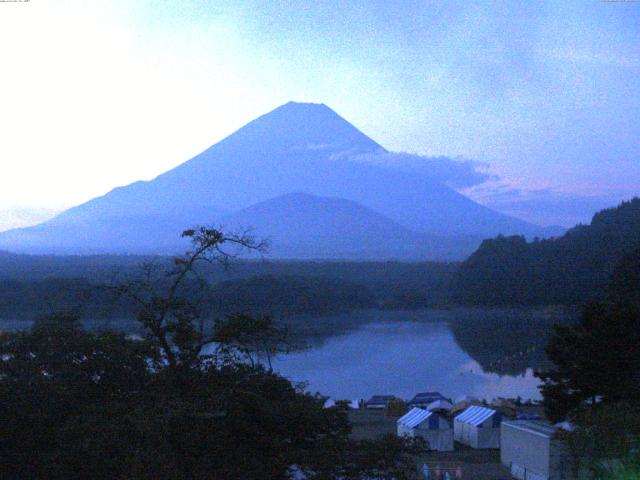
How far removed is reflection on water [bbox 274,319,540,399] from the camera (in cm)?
1405

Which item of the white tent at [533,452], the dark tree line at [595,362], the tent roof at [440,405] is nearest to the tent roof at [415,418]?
the white tent at [533,452]

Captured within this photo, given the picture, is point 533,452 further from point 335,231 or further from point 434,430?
point 335,231

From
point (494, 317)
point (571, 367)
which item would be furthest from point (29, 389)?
point (494, 317)

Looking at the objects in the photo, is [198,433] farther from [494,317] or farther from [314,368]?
[494,317]

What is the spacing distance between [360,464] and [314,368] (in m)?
12.3

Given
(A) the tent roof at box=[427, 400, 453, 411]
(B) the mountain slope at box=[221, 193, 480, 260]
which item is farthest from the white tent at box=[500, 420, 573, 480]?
(B) the mountain slope at box=[221, 193, 480, 260]

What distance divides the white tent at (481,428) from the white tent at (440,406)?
4.78 feet

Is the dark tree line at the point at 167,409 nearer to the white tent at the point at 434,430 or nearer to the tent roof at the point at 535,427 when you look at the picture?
the tent roof at the point at 535,427

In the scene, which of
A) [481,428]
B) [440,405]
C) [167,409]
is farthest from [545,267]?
[167,409]

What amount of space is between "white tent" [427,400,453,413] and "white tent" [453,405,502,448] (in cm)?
146

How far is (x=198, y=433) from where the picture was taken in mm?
3516

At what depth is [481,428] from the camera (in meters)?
8.66

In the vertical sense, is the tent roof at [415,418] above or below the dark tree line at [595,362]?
below

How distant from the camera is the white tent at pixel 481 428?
8602 mm
